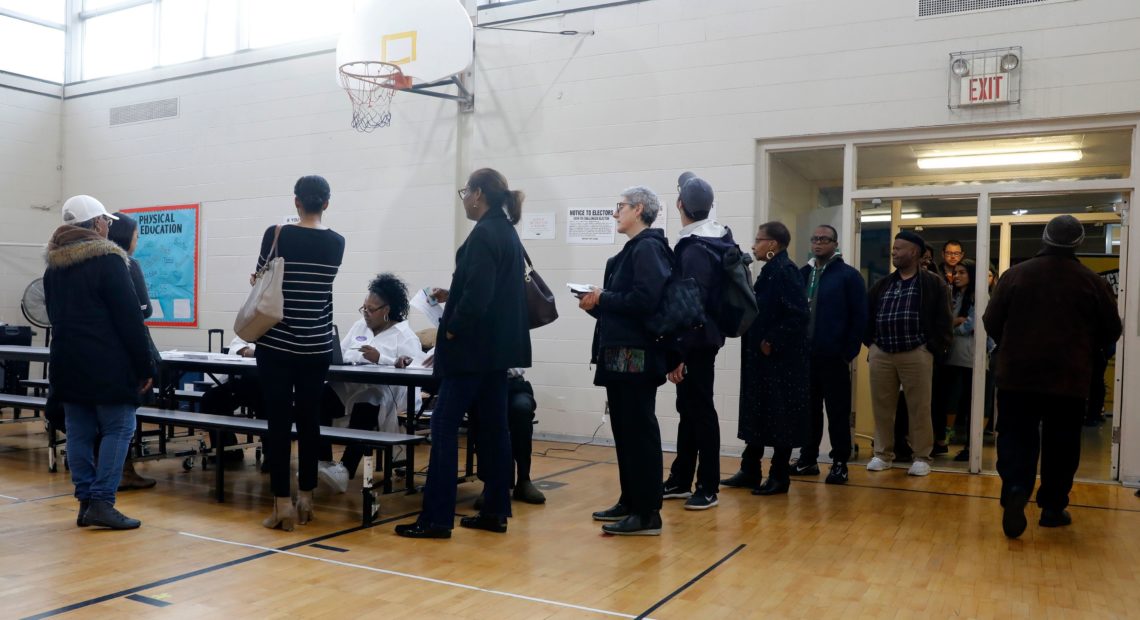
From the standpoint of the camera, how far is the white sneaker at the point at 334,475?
3.82 m

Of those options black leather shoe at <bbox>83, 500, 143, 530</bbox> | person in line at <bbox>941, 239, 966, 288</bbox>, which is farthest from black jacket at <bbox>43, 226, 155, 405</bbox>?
person in line at <bbox>941, 239, 966, 288</bbox>

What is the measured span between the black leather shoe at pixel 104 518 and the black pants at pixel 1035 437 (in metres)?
3.54

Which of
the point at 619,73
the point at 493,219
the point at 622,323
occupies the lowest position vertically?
the point at 622,323

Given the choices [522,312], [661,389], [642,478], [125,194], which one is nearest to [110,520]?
[522,312]

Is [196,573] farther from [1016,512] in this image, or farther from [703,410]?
[1016,512]

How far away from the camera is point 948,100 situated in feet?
16.8

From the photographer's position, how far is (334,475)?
3.83m

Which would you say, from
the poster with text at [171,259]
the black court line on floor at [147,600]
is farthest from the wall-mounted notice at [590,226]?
the black court line on floor at [147,600]

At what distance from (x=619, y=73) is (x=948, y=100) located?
2173mm

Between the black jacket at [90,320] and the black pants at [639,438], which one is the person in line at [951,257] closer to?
the black pants at [639,438]

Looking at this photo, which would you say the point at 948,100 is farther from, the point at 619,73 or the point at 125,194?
the point at 125,194

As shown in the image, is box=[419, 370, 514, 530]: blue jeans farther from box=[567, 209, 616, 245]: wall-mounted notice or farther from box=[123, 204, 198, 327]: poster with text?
box=[123, 204, 198, 327]: poster with text

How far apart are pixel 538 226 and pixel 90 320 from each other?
3.54 meters

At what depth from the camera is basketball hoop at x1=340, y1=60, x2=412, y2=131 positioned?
6105 mm
